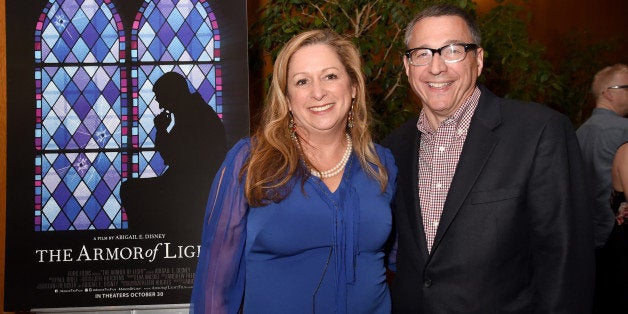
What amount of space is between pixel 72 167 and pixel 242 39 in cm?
91

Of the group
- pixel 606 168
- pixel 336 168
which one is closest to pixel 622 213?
pixel 606 168

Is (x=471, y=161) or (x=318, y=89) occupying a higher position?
(x=318, y=89)

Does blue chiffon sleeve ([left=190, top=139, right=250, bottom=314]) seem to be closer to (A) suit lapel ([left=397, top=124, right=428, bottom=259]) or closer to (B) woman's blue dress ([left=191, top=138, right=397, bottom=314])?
(B) woman's blue dress ([left=191, top=138, right=397, bottom=314])

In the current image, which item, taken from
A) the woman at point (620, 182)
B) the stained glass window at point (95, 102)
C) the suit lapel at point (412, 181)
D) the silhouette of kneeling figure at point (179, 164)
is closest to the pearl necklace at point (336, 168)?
the suit lapel at point (412, 181)

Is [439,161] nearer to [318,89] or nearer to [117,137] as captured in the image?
[318,89]

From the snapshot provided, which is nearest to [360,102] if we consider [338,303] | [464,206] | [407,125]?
[407,125]

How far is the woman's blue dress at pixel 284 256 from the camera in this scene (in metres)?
1.90

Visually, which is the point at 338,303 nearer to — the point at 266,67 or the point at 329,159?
the point at 329,159

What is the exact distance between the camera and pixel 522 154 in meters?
1.76

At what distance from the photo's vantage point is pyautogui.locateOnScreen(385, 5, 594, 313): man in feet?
5.67

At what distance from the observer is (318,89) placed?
6.63ft

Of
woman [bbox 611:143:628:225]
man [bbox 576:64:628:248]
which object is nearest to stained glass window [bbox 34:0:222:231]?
woman [bbox 611:143:628:225]

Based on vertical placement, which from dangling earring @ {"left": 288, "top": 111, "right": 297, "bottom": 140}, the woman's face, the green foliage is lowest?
dangling earring @ {"left": 288, "top": 111, "right": 297, "bottom": 140}

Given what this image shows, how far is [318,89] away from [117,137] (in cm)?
101
